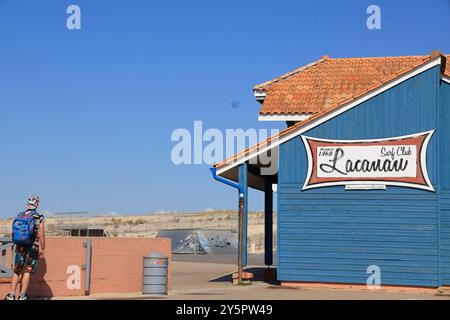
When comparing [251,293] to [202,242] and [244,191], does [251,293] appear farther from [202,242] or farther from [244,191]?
[202,242]

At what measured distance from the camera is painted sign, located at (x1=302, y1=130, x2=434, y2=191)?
59.6 feet

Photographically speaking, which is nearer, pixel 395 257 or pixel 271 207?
pixel 395 257

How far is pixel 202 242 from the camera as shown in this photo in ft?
149

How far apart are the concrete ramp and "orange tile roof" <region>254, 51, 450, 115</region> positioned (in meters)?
20.8

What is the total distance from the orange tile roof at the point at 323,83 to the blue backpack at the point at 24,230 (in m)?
11.1

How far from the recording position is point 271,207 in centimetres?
2470

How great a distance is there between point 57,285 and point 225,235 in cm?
3286

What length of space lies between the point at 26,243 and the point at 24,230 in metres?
0.25

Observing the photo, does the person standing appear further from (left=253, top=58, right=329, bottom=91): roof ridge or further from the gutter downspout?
(left=253, top=58, right=329, bottom=91): roof ridge

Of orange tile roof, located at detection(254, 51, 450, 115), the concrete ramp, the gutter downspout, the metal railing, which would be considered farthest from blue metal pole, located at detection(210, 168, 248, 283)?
the concrete ramp

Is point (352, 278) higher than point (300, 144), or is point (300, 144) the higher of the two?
point (300, 144)

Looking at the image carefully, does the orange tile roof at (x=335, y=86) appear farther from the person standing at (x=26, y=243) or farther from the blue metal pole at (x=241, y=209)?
the person standing at (x=26, y=243)

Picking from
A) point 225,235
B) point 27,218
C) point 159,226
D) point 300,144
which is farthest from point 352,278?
point 159,226
